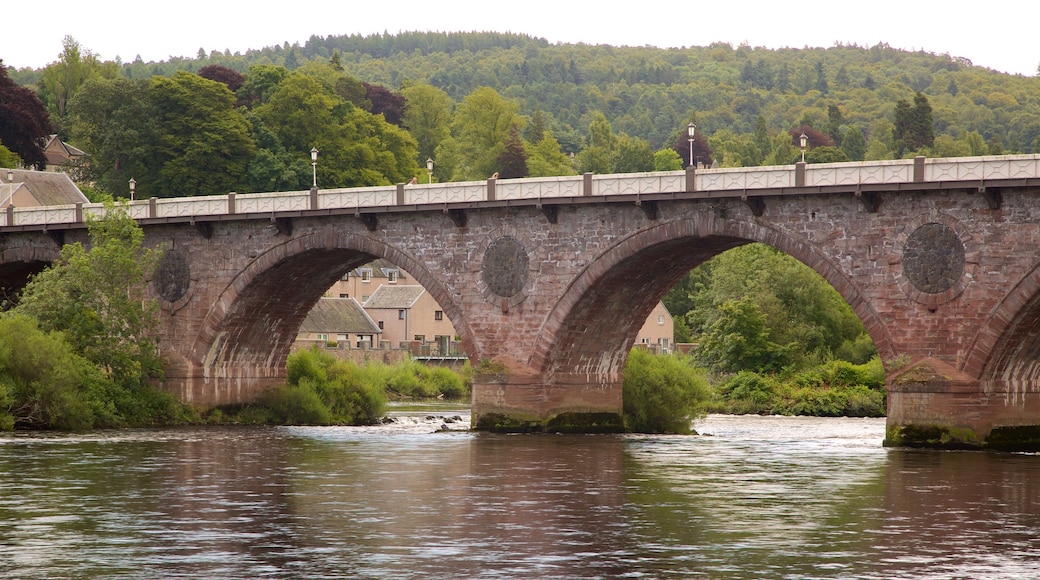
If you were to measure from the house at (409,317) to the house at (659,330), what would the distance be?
14.2 m

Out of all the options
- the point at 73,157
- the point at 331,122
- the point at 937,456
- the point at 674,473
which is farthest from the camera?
the point at 73,157

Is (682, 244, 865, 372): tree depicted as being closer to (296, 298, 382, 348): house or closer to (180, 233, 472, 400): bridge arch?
(180, 233, 472, 400): bridge arch

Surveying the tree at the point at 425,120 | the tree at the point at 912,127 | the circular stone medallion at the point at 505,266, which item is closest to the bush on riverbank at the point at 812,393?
the circular stone medallion at the point at 505,266

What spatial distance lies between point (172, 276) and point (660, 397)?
2124 cm

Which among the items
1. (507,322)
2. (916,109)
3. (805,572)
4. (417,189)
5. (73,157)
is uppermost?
(916,109)

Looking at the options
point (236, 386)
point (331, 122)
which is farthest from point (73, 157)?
point (236, 386)

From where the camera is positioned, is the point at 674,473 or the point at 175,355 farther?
the point at 175,355

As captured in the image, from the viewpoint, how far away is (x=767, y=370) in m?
81.6

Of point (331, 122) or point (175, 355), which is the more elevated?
point (331, 122)

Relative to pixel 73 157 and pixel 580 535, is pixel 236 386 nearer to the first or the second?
pixel 580 535

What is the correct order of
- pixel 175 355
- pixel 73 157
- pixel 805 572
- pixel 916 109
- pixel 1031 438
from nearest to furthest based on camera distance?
pixel 805 572 < pixel 1031 438 < pixel 175 355 < pixel 73 157 < pixel 916 109

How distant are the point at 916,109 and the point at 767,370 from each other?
366ft

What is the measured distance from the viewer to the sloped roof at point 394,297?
382 feet

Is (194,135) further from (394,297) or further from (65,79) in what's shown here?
(65,79)
